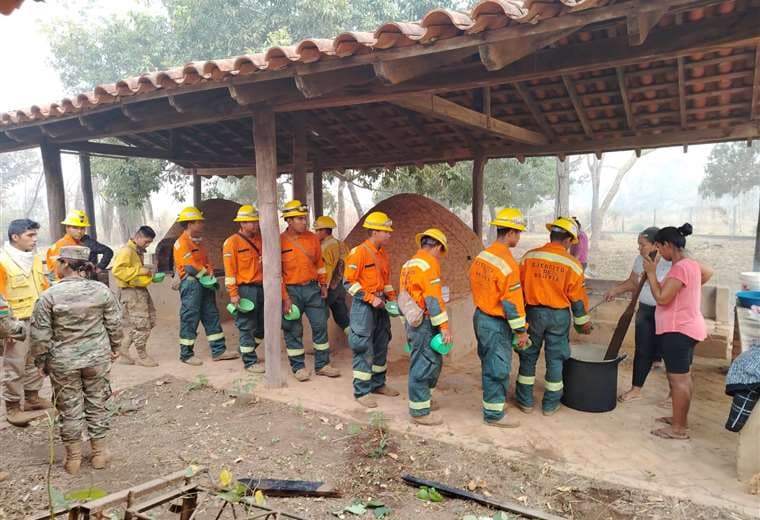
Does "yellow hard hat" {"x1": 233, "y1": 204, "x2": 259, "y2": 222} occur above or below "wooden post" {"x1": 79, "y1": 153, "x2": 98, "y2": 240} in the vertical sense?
below

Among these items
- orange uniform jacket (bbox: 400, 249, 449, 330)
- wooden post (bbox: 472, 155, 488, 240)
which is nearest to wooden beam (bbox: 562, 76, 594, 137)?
wooden post (bbox: 472, 155, 488, 240)

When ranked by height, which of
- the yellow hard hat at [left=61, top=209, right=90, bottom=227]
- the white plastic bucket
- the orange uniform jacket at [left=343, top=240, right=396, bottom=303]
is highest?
the yellow hard hat at [left=61, top=209, right=90, bottom=227]

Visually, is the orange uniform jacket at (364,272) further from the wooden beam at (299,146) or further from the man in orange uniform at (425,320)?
the wooden beam at (299,146)

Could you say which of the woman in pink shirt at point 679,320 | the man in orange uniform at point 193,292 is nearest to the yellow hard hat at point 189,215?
the man in orange uniform at point 193,292

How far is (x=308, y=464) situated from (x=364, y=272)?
1.79 metres

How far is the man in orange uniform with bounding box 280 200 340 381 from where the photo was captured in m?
5.30

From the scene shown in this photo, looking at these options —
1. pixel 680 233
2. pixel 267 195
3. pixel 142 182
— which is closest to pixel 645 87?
pixel 680 233

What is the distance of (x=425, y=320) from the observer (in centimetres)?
409

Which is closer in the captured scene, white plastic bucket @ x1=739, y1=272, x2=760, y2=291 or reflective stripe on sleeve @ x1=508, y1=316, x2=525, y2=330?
reflective stripe on sleeve @ x1=508, y1=316, x2=525, y2=330

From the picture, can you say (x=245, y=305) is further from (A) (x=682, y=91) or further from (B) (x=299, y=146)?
(A) (x=682, y=91)

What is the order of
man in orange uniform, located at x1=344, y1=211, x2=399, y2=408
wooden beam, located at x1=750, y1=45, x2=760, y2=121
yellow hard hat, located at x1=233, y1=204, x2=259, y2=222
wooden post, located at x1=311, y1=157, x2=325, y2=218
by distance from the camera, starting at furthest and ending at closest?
wooden post, located at x1=311, y1=157, x2=325, y2=218 < yellow hard hat, located at x1=233, y1=204, x2=259, y2=222 < man in orange uniform, located at x1=344, y1=211, x2=399, y2=408 < wooden beam, located at x1=750, y1=45, x2=760, y2=121

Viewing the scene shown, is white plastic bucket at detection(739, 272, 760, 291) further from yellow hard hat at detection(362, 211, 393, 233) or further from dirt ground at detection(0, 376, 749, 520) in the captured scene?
yellow hard hat at detection(362, 211, 393, 233)

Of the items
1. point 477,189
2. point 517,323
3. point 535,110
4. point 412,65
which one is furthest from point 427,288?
point 477,189

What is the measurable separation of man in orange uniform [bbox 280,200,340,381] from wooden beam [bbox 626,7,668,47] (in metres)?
3.51
